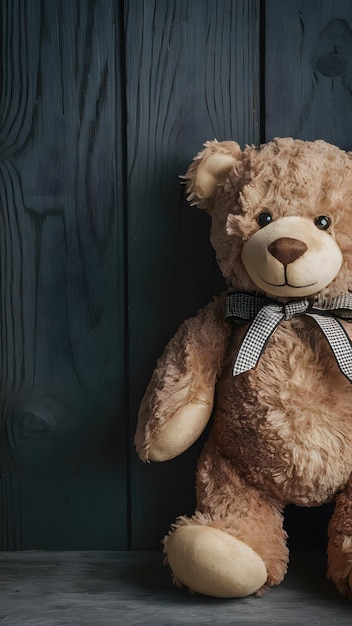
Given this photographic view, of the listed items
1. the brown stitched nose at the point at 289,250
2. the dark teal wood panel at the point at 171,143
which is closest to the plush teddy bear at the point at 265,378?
the brown stitched nose at the point at 289,250

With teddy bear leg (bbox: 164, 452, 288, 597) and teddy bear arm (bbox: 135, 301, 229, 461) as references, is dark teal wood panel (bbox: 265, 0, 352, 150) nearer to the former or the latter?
teddy bear arm (bbox: 135, 301, 229, 461)

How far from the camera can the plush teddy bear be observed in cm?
103

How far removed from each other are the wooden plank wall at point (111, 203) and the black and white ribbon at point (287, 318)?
0.52 feet

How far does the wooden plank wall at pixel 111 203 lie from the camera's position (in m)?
1.23

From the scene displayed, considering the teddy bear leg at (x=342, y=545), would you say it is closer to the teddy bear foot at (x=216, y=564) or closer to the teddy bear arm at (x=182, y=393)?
the teddy bear foot at (x=216, y=564)

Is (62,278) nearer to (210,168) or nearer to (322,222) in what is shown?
(210,168)

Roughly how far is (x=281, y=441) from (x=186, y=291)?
1.07ft

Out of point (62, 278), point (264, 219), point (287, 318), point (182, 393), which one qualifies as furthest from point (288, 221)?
point (62, 278)

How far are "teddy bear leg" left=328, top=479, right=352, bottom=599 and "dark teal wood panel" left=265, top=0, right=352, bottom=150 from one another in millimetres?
554

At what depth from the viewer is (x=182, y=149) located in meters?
1.25

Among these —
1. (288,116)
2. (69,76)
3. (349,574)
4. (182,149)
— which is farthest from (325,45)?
(349,574)

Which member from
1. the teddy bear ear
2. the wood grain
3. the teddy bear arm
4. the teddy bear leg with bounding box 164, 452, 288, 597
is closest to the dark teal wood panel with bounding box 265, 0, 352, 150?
the teddy bear ear

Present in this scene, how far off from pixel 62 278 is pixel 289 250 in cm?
43

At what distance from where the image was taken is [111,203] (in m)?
1.26
